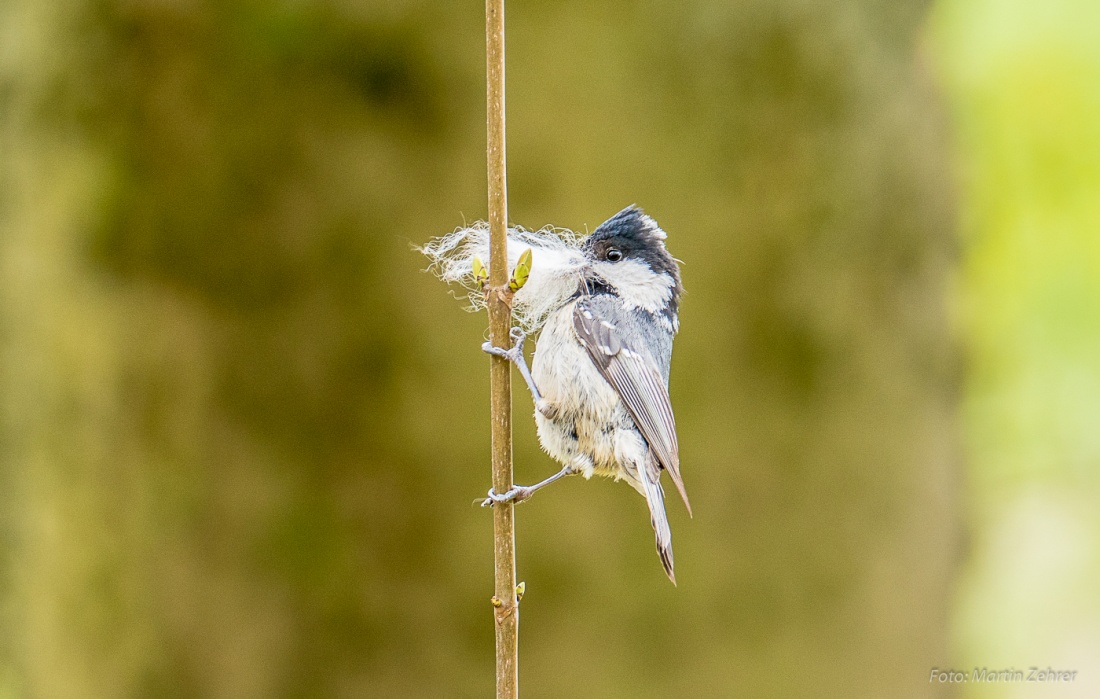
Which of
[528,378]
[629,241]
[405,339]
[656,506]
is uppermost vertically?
[629,241]

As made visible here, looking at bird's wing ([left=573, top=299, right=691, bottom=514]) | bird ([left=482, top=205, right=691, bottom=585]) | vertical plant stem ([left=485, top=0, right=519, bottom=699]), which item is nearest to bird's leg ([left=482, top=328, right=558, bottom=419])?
bird ([left=482, top=205, right=691, bottom=585])

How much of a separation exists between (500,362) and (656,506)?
1.75 ft

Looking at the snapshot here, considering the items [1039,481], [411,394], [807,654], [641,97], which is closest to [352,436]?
[411,394]

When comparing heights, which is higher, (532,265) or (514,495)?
(532,265)

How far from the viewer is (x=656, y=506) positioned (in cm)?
137

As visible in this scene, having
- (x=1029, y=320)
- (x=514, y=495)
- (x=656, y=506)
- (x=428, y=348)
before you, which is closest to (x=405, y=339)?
(x=428, y=348)

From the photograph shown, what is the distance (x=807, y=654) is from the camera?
7.98ft

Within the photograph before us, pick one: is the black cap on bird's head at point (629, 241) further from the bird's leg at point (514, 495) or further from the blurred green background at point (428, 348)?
the blurred green background at point (428, 348)

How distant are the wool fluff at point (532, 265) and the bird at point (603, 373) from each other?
0.02 meters

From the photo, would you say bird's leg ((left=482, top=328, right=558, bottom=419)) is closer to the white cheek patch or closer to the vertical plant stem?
the white cheek patch

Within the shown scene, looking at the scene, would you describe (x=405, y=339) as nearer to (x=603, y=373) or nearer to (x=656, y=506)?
(x=603, y=373)

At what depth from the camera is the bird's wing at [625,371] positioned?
4.78ft

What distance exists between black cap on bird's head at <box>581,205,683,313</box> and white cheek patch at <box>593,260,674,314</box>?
0.01m

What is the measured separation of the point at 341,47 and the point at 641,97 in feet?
2.70
